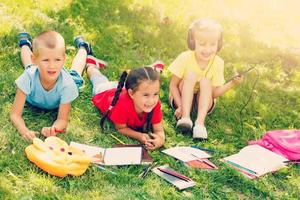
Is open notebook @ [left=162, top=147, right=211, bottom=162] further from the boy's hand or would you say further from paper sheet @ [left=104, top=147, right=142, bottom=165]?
the boy's hand

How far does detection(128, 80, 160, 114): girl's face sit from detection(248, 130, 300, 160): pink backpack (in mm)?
1184

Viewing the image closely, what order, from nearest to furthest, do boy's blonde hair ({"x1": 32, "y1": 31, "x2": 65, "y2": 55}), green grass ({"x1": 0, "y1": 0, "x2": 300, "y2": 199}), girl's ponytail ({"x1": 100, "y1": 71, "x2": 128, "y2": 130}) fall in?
1. green grass ({"x1": 0, "y1": 0, "x2": 300, "y2": 199})
2. boy's blonde hair ({"x1": 32, "y1": 31, "x2": 65, "y2": 55})
3. girl's ponytail ({"x1": 100, "y1": 71, "x2": 128, "y2": 130})

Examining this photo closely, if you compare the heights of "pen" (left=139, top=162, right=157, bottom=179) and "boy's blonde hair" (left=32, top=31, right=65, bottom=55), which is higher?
"boy's blonde hair" (left=32, top=31, right=65, bottom=55)

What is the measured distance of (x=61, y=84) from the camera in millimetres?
5000

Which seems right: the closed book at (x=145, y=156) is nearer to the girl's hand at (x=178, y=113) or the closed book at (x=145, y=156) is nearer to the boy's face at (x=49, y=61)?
the girl's hand at (x=178, y=113)

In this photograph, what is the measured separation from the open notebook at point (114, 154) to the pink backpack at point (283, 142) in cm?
134

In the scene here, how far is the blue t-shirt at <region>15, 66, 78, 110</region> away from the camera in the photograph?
16.0 feet

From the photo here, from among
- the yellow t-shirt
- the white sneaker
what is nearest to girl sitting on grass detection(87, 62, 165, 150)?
the white sneaker

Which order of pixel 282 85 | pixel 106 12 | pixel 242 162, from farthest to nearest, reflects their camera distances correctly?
pixel 106 12, pixel 282 85, pixel 242 162

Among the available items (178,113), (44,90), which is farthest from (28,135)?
(178,113)

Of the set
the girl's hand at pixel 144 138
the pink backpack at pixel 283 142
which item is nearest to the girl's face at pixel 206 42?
the pink backpack at pixel 283 142

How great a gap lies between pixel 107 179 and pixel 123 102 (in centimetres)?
100

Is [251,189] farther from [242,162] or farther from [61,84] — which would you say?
[61,84]

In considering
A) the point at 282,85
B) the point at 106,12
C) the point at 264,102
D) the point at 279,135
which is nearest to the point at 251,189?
the point at 279,135
